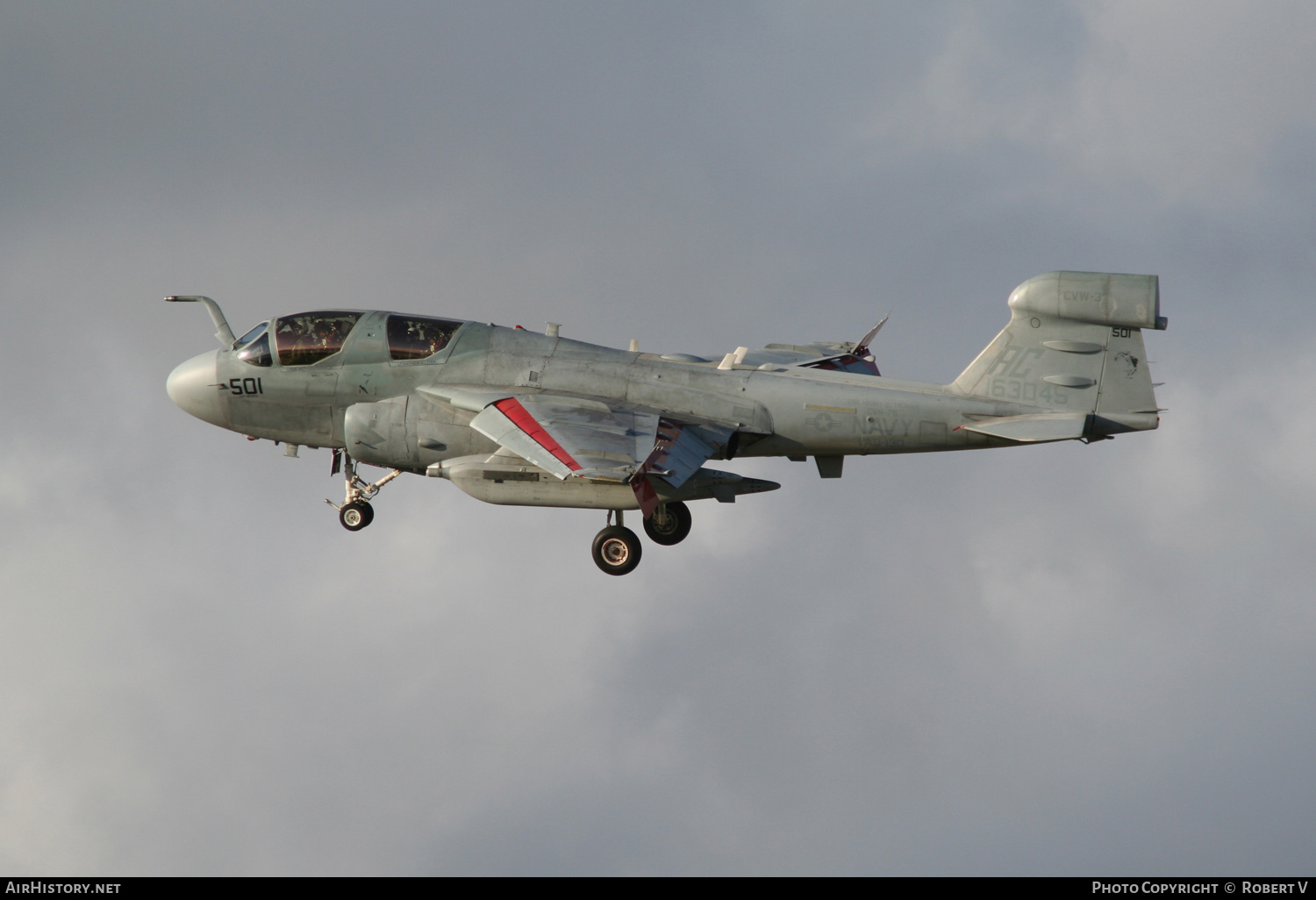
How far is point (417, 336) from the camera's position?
31.2 meters

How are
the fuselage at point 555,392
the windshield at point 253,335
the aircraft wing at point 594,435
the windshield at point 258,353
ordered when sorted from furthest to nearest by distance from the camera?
the windshield at point 253,335 < the windshield at point 258,353 < the fuselage at point 555,392 < the aircraft wing at point 594,435

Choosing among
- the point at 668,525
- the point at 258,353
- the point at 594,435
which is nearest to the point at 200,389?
the point at 258,353

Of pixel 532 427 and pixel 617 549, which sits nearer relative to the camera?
pixel 532 427

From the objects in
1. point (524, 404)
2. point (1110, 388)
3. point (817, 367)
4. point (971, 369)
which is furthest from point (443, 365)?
point (1110, 388)

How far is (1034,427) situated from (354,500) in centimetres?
1309

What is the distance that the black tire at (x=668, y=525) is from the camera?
30703 millimetres

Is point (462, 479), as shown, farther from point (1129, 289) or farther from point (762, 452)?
point (1129, 289)

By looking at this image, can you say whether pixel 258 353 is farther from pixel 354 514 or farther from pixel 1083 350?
pixel 1083 350

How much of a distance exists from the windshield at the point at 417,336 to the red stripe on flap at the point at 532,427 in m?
2.54

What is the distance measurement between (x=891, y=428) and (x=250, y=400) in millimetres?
12392

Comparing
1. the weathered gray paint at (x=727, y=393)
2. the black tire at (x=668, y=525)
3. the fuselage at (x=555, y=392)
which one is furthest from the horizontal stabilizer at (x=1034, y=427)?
the black tire at (x=668, y=525)

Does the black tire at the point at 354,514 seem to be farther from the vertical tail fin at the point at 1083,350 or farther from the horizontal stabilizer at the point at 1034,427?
the vertical tail fin at the point at 1083,350

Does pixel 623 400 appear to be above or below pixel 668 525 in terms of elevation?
above

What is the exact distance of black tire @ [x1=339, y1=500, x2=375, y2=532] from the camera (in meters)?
31.8
